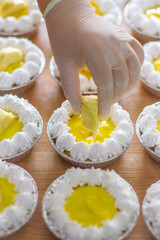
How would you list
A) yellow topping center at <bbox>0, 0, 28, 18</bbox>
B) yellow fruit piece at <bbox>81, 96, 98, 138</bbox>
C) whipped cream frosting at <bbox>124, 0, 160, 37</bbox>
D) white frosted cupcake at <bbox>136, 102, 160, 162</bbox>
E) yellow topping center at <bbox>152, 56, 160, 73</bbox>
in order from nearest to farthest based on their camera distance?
1. yellow fruit piece at <bbox>81, 96, 98, 138</bbox>
2. white frosted cupcake at <bbox>136, 102, 160, 162</bbox>
3. yellow topping center at <bbox>152, 56, 160, 73</bbox>
4. whipped cream frosting at <bbox>124, 0, 160, 37</bbox>
5. yellow topping center at <bbox>0, 0, 28, 18</bbox>

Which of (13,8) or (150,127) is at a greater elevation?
(13,8)

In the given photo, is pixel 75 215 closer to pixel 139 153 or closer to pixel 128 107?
pixel 139 153

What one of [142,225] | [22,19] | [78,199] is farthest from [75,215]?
[22,19]

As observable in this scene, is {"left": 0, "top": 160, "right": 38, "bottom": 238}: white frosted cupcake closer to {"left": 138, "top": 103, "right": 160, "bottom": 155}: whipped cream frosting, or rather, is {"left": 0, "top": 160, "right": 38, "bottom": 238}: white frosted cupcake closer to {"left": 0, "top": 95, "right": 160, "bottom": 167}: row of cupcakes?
{"left": 0, "top": 95, "right": 160, "bottom": 167}: row of cupcakes

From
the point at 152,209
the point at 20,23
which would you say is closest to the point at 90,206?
the point at 152,209

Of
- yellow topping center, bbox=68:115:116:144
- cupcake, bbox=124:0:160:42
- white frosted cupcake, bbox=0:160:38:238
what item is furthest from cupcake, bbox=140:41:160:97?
white frosted cupcake, bbox=0:160:38:238

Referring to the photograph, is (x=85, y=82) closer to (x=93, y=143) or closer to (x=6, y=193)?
(x=93, y=143)
